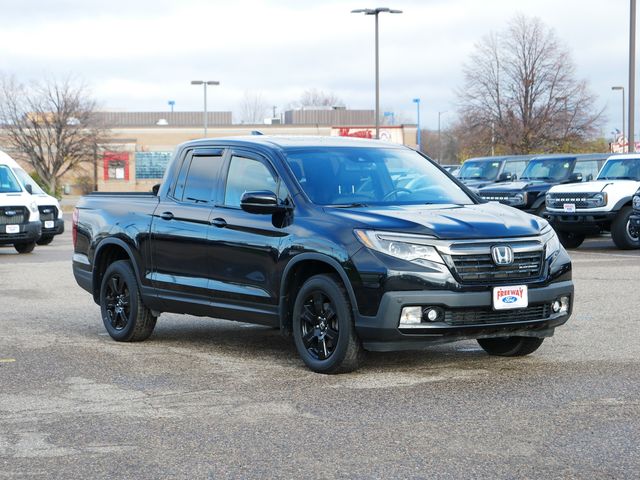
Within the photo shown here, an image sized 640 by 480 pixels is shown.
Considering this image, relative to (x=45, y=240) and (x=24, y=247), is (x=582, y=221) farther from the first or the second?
(x=45, y=240)

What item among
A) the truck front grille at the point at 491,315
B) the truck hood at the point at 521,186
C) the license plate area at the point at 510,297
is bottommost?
the truck front grille at the point at 491,315

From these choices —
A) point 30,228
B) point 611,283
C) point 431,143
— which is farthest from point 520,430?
point 431,143

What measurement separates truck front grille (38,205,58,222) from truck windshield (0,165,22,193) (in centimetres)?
77

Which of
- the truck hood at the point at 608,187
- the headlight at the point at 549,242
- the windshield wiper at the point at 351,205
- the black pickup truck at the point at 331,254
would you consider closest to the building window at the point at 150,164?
the truck hood at the point at 608,187

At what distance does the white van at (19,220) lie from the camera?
22609 millimetres

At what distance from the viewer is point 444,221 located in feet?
27.4

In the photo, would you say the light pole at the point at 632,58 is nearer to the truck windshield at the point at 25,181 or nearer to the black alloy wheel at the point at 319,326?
the truck windshield at the point at 25,181

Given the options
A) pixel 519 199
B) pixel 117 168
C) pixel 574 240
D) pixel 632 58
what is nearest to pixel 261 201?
pixel 574 240

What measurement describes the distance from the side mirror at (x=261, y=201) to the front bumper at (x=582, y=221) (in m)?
14.4

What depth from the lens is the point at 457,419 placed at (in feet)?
22.7

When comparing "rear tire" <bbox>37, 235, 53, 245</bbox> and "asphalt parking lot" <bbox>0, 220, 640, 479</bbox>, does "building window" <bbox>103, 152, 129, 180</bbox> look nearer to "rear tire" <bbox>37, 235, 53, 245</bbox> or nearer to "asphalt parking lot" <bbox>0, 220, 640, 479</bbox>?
"rear tire" <bbox>37, 235, 53, 245</bbox>

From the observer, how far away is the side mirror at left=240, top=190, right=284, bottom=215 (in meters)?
8.71

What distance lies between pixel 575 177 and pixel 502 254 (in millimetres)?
18151

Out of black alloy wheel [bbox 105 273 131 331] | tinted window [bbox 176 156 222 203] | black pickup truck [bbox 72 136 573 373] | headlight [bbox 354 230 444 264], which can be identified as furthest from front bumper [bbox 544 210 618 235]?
headlight [bbox 354 230 444 264]
